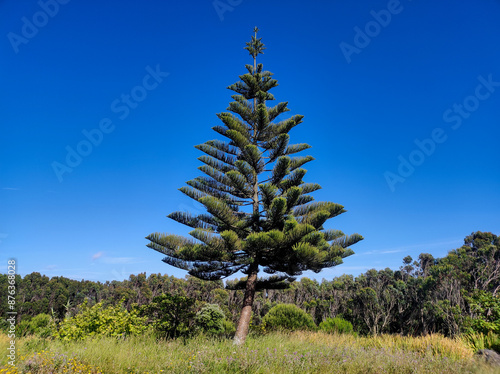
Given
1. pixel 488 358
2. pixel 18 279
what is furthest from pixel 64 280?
pixel 488 358

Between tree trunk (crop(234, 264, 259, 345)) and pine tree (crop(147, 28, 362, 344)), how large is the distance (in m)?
0.03

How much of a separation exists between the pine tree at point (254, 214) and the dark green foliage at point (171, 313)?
1.25 meters

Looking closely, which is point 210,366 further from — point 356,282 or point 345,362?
point 356,282

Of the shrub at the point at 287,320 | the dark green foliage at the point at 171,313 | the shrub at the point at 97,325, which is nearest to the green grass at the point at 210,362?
the shrub at the point at 97,325

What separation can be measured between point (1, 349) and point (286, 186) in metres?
6.83

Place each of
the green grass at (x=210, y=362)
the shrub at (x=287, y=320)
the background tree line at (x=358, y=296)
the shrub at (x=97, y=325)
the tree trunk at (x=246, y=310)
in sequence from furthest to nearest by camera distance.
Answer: the background tree line at (x=358, y=296)
the shrub at (x=287, y=320)
the tree trunk at (x=246, y=310)
the shrub at (x=97, y=325)
the green grass at (x=210, y=362)

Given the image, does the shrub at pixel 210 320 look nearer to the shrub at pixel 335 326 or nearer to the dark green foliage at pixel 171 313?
the dark green foliage at pixel 171 313

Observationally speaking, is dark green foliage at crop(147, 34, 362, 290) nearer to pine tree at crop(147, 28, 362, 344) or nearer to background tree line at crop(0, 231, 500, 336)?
pine tree at crop(147, 28, 362, 344)

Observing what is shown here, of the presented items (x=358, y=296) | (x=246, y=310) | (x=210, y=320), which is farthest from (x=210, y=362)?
(x=358, y=296)

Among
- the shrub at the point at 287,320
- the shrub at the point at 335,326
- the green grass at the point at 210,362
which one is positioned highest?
the green grass at the point at 210,362

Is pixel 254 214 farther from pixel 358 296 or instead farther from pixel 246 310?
pixel 358 296

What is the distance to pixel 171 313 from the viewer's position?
9648 millimetres

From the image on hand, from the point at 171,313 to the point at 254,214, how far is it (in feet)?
13.6

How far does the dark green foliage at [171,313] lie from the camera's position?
9.33 meters
